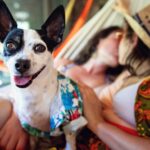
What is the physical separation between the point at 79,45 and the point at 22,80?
778 millimetres

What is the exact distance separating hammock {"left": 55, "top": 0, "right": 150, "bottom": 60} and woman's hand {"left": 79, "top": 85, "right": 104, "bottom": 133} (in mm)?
529

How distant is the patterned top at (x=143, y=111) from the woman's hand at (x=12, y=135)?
324 millimetres

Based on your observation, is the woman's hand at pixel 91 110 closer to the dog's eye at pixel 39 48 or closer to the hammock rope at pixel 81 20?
the dog's eye at pixel 39 48

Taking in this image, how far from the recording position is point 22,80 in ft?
2.31

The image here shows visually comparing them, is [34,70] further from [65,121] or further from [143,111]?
[143,111]

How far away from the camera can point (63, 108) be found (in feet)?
2.58

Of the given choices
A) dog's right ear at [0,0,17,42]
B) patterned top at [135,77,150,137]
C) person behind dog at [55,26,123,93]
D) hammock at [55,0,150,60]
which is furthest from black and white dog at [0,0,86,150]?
hammock at [55,0,150,60]

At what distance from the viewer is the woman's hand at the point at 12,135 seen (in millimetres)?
836

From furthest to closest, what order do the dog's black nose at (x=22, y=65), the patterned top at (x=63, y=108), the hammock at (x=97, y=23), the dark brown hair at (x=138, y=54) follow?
the hammock at (x=97, y=23) → the dark brown hair at (x=138, y=54) → the patterned top at (x=63, y=108) → the dog's black nose at (x=22, y=65)

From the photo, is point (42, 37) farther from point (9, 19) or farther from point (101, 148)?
point (101, 148)

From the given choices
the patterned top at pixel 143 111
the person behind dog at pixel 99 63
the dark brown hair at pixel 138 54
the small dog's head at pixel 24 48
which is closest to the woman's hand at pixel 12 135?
the small dog's head at pixel 24 48

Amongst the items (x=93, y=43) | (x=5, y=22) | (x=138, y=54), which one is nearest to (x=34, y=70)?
(x=5, y=22)

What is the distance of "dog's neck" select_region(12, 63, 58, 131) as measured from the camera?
764mm

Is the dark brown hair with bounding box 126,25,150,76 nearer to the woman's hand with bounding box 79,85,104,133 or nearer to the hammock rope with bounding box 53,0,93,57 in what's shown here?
the hammock rope with bounding box 53,0,93,57
